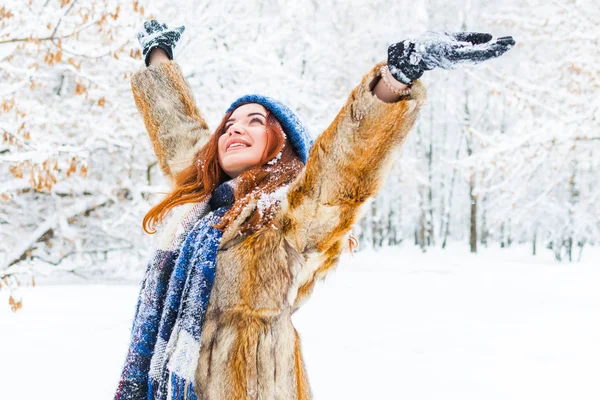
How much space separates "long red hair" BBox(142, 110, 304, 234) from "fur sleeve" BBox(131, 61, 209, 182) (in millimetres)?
125

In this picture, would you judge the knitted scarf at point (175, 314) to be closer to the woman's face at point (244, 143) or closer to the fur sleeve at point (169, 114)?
the woman's face at point (244, 143)

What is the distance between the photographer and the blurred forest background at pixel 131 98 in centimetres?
401

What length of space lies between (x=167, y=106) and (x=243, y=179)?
0.80 meters

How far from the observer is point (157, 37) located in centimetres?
237

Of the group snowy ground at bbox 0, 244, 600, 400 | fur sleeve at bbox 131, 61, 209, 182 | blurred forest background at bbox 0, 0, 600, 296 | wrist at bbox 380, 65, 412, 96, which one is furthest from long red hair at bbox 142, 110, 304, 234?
snowy ground at bbox 0, 244, 600, 400

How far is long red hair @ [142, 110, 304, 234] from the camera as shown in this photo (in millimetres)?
1612

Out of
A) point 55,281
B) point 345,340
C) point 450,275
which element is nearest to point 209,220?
point 345,340

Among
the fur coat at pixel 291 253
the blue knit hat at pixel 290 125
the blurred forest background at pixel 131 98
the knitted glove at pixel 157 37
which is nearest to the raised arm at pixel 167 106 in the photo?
the knitted glove at pixel 157 37

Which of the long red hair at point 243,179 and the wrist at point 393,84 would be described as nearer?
the wrist at point 393,84

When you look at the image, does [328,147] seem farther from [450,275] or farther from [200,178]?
[450,275]

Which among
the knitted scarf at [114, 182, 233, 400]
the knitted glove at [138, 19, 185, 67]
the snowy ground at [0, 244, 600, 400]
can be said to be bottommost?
the snowy ground at [0, 244, 600, 400]

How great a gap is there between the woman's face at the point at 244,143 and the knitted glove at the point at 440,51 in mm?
712

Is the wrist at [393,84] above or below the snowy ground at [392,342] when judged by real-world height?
above

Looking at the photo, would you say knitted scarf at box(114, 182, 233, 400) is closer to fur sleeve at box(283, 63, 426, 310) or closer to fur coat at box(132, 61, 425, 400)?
fur coat at box(132, 61, 425, 400)
